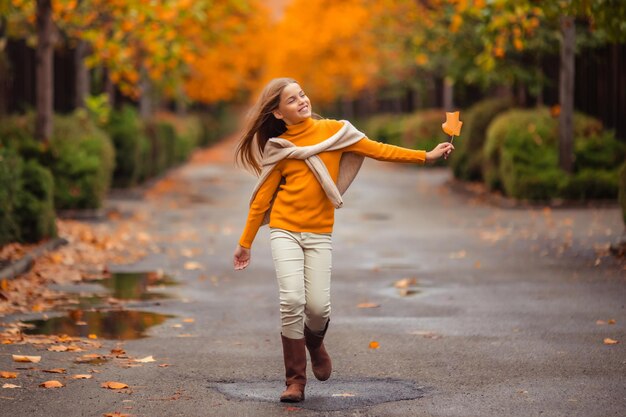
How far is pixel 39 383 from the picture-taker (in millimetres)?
7191

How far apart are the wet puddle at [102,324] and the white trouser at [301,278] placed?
7.80 ft

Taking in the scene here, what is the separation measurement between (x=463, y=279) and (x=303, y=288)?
5.83 meters

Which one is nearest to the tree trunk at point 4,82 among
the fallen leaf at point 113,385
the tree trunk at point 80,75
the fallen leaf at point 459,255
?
the tree trunk at point 80,75

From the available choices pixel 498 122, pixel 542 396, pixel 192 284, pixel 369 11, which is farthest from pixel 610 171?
pixel 369 11

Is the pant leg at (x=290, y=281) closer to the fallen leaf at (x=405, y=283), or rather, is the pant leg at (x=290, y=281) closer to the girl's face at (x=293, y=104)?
the girl's face at (x=293, y=104)

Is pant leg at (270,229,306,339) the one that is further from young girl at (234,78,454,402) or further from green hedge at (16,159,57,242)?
green hedge at (16,159,57,242)

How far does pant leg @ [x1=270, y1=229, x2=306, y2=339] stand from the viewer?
6.90 meters

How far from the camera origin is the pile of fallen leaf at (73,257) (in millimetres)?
11008

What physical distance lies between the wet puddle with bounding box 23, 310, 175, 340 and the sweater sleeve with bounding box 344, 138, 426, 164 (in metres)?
2.74

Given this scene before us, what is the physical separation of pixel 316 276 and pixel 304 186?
1.65ft

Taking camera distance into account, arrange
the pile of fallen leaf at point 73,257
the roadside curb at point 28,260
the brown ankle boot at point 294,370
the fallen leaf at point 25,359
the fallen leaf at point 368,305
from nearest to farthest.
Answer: the brown ankle boot at point 294,370 < the fallen leaf at point 25,359 < the fallen leaf at point 368,305 < the pile of fallen leaf at point 73,257 < the roadside curb at point 28,260

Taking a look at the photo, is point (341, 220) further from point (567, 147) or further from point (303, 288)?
point (303, 288)

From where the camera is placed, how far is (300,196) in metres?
7.06

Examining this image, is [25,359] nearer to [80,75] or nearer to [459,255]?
[459,255]
